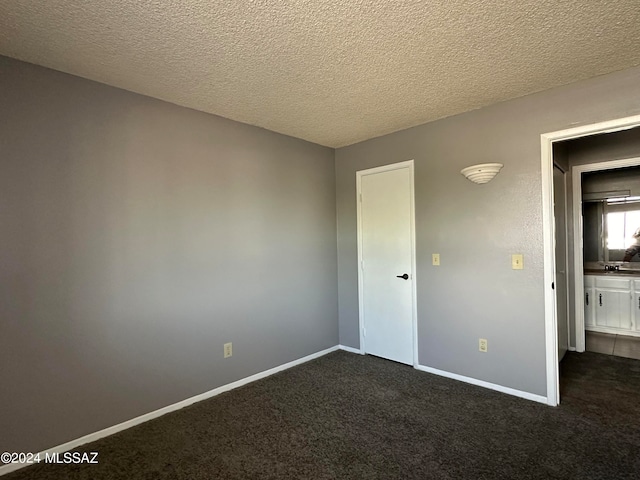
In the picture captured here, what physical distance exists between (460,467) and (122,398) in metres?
2.27

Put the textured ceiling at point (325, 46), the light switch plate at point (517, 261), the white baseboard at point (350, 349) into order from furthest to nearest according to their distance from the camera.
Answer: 1. the white baseboard at point (350, 349)
2. the light switch plate at point (517, 261)
3. the textured ceiling at point (325, 46)

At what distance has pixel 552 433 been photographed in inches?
88.3

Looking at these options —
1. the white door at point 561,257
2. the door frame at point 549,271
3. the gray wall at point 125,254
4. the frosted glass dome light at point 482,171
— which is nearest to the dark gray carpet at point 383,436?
the door frame at point 549,271

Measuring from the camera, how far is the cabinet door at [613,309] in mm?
4348

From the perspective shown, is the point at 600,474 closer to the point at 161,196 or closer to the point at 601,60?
the point at 601,60

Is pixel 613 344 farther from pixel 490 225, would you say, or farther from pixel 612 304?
pixel 490 225

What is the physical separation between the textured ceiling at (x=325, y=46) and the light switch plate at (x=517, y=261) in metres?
1.29

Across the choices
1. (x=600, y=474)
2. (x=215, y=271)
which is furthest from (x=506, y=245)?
(x=215, y=271)

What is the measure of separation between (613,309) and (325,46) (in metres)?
5.00

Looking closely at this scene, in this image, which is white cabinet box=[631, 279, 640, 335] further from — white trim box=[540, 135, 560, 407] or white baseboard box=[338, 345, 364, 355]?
white baseboard box=[338, 345, 364, 355]

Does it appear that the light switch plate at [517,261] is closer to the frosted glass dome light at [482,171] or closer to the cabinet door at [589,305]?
the frosted glass dome light at [482,171]

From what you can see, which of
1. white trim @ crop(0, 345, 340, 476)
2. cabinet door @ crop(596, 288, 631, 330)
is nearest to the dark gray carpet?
white trim @ crop(0, 345, 340, 476)

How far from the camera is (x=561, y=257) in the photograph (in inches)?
144

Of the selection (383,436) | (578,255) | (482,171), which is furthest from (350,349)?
(578,255)
